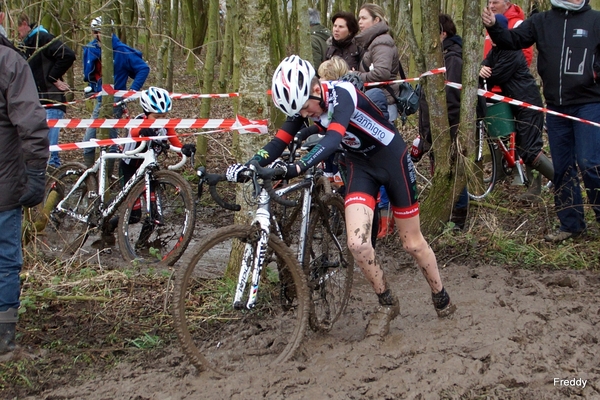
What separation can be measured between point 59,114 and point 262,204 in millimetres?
6214

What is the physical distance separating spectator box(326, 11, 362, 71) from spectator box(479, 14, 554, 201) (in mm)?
1525

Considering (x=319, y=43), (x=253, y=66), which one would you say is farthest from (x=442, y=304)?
(x=319, y=43)

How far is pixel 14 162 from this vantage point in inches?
178

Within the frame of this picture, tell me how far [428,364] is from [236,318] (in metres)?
1.48

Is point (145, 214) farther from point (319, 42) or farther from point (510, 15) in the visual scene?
point (510, 15)

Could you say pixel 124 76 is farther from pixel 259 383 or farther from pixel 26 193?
pixel 259 383

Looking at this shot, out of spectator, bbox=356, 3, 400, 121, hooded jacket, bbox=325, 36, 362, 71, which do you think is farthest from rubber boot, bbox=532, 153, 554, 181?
hooded jacket, bbox=325, 36, 362, 71

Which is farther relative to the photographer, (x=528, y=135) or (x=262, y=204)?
(x=528, y=135)

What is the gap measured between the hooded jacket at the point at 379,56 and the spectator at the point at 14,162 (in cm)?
406

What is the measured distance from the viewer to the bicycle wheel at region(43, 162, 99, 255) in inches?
282

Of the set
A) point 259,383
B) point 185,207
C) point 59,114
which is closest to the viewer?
point 259,383

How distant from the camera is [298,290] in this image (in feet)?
14.7

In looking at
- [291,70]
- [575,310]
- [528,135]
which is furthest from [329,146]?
[528,135]

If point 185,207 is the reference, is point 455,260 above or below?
Answer: below
